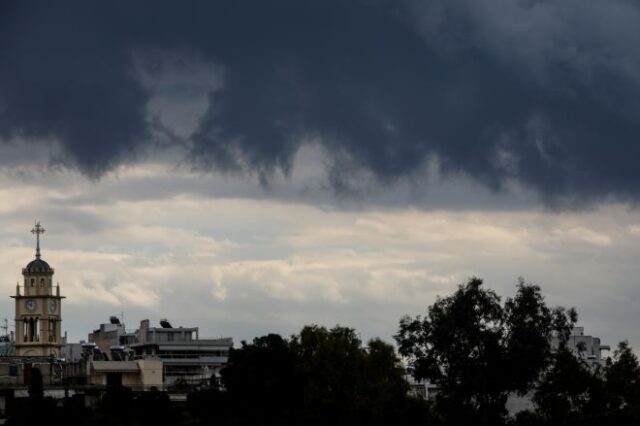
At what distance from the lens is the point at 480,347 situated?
180 metres

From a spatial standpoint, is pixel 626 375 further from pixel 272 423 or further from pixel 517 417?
pixel 272 423

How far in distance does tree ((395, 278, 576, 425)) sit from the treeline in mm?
83

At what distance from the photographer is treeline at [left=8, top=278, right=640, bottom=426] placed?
178 m

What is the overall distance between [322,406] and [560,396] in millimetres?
20135

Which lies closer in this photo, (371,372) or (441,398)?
(441,398)

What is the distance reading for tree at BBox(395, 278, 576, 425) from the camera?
178 m

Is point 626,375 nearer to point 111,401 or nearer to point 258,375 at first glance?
point 258,375

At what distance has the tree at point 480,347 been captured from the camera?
178 meters

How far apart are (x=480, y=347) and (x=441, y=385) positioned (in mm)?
4629

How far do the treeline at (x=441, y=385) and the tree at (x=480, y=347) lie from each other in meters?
0.08

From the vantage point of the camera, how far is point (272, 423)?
597 ft

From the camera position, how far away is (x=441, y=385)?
7151 inches

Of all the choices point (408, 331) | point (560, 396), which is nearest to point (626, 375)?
point (560, 396)

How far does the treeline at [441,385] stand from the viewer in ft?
583
